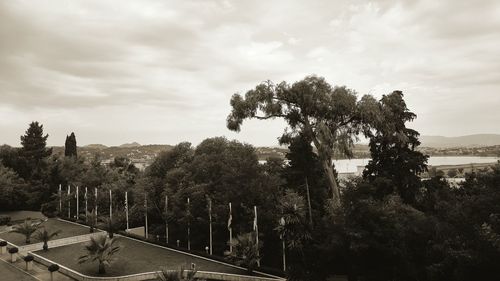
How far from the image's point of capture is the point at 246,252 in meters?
29.7

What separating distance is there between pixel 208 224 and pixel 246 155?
7.90 metres

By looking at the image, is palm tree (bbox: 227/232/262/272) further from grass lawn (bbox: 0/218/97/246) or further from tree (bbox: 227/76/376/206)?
grass lawn (bbox: 0/218/97/246)

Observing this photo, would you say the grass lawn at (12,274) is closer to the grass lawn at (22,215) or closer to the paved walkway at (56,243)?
the paved walkway at (56,243)

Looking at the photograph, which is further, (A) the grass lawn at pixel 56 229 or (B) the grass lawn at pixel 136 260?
(A) the grass lawn at pixel 56 229

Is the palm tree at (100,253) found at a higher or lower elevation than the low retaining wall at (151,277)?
higher

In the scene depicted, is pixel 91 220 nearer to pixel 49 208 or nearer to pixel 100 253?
pixel 100 253

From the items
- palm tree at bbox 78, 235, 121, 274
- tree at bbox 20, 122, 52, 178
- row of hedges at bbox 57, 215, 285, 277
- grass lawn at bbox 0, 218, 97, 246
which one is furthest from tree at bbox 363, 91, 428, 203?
tree at bbox 20, 122, 52, 178

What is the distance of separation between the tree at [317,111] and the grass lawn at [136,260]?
41.7 feet

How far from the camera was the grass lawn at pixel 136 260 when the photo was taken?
30672mm

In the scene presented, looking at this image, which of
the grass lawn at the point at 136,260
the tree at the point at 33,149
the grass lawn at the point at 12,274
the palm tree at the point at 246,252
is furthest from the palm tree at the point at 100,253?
the tree at the point at 33,149

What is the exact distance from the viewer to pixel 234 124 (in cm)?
3847

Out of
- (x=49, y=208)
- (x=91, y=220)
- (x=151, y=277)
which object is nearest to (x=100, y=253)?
(x=151, y=277)

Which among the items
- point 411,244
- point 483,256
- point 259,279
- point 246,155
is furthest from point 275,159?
point 483,256

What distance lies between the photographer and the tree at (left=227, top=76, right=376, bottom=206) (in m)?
35.2
